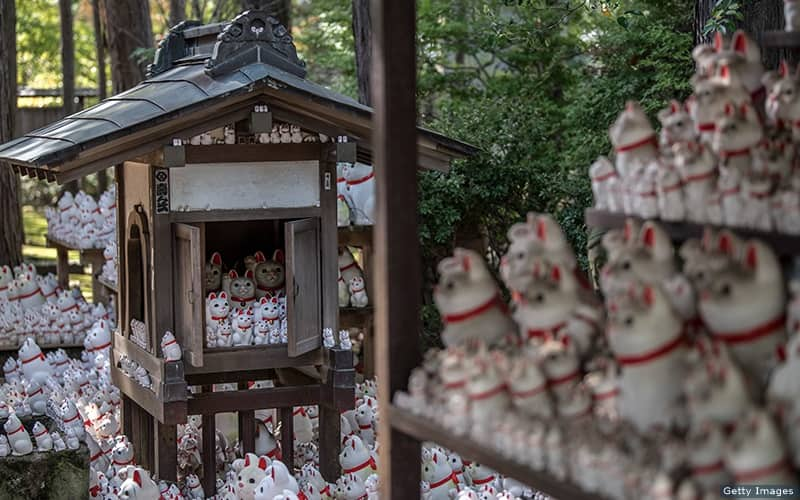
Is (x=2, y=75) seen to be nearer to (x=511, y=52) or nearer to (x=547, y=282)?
(x=511, y=52)

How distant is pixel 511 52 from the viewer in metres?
12.9

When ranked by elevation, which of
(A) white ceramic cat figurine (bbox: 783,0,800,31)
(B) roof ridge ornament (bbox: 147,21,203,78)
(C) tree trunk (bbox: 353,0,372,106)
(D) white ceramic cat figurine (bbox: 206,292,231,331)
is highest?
(C) tree trunk (bbox: 353,0,372,106)

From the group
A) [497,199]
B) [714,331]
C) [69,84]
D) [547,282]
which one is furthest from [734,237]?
[69,84]

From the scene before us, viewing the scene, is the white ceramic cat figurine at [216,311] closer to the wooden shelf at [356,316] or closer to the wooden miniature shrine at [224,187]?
the wooden miniature shrine at [224,187]

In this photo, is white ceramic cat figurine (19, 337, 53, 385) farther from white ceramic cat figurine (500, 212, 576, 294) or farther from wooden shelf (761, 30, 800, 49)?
wooden shelf (761, 30, 800, 49)

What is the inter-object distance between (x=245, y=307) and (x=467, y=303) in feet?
13.1

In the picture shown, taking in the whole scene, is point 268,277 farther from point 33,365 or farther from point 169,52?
point 33,365

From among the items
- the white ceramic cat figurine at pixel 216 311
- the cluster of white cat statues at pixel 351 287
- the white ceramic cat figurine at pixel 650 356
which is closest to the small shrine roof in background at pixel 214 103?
the white ceramic cat figurine at pixel 216 311

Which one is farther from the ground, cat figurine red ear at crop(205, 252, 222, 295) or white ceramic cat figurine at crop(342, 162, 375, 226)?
white ceramic cat figurine at crop(342, 162, 375, 226)

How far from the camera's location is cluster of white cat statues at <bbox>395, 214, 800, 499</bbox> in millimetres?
2484

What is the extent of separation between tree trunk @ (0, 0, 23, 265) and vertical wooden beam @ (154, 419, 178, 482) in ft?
20.1

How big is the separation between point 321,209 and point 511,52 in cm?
648

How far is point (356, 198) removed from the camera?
9578mm
